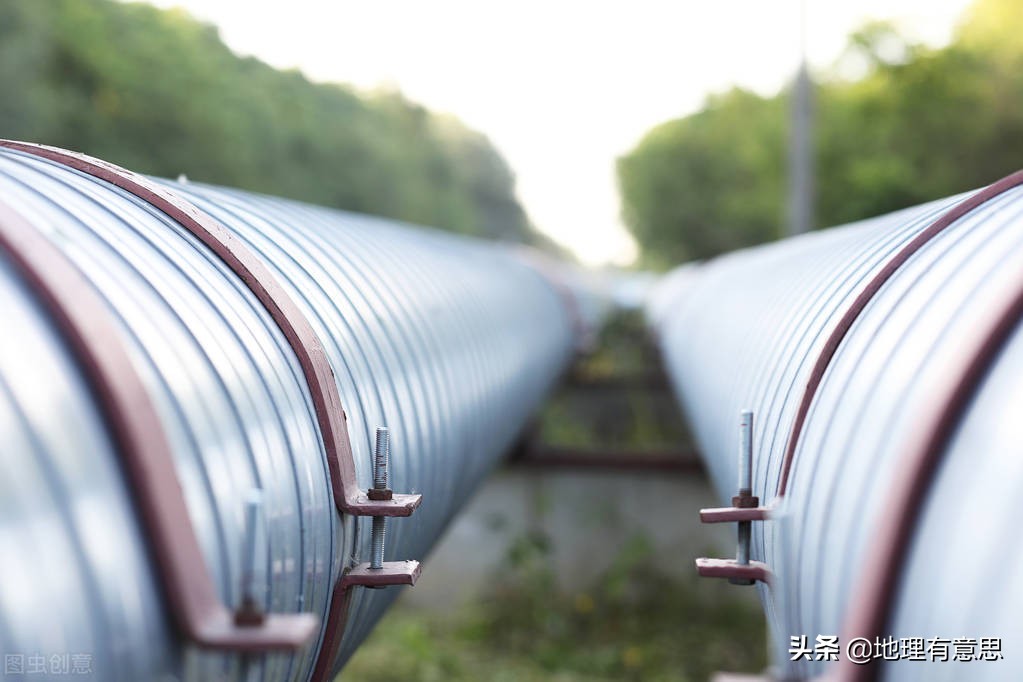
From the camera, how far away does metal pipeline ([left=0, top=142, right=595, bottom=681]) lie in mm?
1750

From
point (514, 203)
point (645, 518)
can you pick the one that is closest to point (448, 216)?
point (514, 203)

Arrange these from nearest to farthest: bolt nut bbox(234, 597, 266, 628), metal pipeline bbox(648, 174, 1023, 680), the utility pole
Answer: metal pipeline bbox(648, 174, 1023, 680)
bolt nut bbox(234, 597, 266, 628)
the utility pole

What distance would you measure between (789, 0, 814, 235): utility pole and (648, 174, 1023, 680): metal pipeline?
11.2 m

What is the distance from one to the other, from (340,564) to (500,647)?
25.5 feet

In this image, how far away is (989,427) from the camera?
181cm

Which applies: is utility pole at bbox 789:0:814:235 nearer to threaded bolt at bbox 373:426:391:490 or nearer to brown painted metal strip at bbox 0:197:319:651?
threaded bolt at bbox 373:426:391:490

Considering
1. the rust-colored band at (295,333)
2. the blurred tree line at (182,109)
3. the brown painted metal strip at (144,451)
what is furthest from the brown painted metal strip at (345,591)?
the blurred tree line at (182,109)

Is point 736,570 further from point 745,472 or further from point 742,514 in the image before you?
point 745,472

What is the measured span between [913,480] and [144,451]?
1.37 meters

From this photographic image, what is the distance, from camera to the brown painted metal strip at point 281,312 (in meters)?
2.86

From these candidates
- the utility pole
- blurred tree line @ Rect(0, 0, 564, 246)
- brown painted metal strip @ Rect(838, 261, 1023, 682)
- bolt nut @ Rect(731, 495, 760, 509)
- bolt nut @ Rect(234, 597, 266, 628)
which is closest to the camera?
brown painted metal strip @ Rect(838, 261, 1023, 682)

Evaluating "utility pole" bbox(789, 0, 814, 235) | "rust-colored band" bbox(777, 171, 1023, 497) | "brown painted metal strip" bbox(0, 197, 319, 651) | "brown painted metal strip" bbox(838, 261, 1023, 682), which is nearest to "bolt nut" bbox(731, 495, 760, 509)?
"rust-colored band" bbox(777, 171, 1023, 497)

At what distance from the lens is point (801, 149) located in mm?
14578

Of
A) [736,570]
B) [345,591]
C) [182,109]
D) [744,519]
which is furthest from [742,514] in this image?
[182,109]
